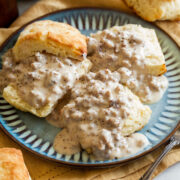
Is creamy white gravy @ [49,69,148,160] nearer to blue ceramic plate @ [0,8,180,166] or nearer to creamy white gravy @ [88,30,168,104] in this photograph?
blue ceramic plate @ [0,8,180,166]

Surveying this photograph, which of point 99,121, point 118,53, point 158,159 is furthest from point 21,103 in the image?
point 158,159

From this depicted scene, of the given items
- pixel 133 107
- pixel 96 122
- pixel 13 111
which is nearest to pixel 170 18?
pixel 133 107

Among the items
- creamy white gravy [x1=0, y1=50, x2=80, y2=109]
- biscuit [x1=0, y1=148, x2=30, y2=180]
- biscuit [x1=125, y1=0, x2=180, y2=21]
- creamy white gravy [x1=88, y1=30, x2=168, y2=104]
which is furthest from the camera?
biscuit [x1=125, y1=0, x2=180, y2=21]

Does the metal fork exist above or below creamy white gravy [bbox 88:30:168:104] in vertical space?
below

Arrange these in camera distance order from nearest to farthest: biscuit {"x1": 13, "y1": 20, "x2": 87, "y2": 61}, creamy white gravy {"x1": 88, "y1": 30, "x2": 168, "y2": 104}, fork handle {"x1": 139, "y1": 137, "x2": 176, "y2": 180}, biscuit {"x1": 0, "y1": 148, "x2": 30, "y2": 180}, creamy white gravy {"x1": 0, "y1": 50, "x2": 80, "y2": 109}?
1. biscuit {"x1": 0, "y1": 148, "x2": 30, "y2": 180}
2. fork handle {"x1": 139, "y1": 137, "x2": 176, "y2": 180}
3. creamy white gravy {"x1": 0, "y1": 50, "x2": 80, "y2": 109}
4. biscuit {"x1": 13, "y1": 20, "x2": 87, "y2": 61}
5. creamy white gravy {"x1": 88, "y1": 30, "x2": 168, "y2": 104}

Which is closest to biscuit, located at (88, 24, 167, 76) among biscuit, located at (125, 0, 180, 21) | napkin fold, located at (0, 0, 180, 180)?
biscuit, located at (125, 0, 180, 21)

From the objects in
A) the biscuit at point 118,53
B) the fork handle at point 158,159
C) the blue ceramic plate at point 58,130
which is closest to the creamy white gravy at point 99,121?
the blue ceramic plate at point 58,130
